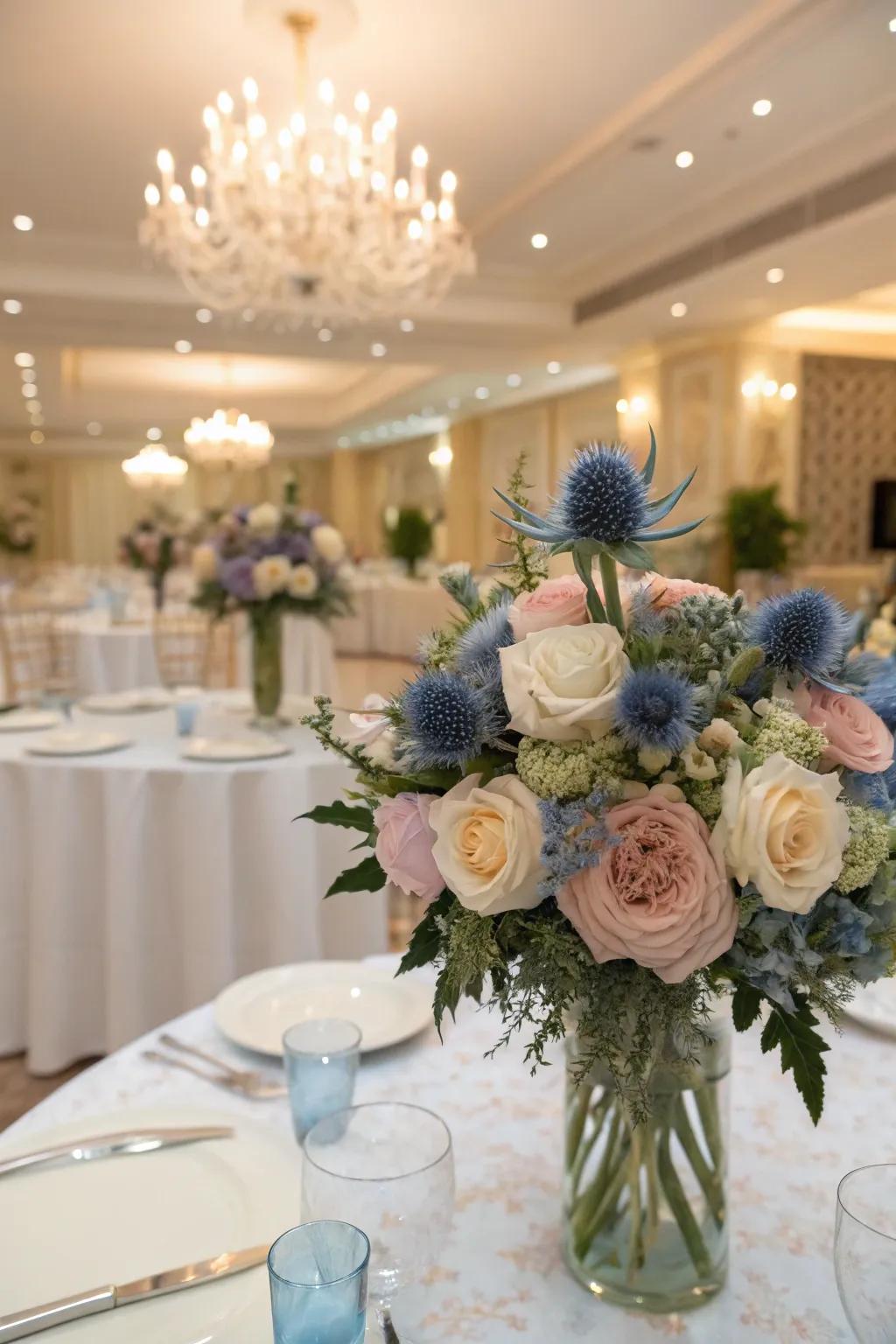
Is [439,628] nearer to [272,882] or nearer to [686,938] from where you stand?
[686,938]

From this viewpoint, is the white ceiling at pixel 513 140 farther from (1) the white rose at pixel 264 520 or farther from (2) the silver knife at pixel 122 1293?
(2) the silver knife at pixel 122 1293

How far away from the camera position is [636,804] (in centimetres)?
61

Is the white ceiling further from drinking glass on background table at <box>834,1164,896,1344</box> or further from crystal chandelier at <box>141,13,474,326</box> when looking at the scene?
drinking glass on background table at <box>834,1164,896,1344</box>

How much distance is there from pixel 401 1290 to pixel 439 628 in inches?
17.5

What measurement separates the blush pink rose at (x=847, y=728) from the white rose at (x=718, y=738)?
0.18ft

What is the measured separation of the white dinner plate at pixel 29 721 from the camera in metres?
3.01

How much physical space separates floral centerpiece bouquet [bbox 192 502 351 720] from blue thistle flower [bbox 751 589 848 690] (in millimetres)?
2257

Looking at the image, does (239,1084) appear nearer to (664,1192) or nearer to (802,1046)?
(664,1192)

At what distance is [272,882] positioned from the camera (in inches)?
100

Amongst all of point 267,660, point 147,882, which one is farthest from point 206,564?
point 147,882

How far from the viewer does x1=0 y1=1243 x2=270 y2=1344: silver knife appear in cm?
68

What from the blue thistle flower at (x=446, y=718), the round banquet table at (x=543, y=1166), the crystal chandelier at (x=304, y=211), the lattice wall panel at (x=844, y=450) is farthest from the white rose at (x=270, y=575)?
the lattice wall panel at (x=844, y=450)

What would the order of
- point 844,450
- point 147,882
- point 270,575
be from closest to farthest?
point 147,882 < point 270,575 < point 844,450

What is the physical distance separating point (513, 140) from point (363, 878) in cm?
590
